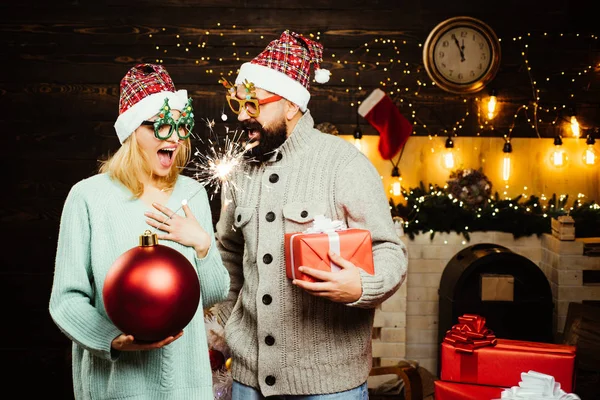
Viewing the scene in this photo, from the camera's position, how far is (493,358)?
2709 millimetres

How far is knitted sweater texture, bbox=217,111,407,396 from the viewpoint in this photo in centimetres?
212

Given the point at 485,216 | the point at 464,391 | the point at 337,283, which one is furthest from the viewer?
the point at 485,216

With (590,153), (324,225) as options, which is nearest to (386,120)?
(590,153)

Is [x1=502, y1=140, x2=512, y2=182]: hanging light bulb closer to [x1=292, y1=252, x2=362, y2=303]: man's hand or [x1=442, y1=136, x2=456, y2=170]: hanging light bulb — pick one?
[x1=442, y1=136, x2=456, y2=170]: hanging light bulb

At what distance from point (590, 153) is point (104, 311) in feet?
13.5

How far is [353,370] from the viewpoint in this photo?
216 centimetres

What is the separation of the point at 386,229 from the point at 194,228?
578mm

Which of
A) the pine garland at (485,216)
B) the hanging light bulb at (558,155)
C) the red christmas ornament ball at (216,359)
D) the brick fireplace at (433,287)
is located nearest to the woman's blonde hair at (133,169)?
the red christmas ornament ball at (216,359)

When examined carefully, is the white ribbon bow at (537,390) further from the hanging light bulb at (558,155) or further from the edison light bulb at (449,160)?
the hanging light bulb at (558,155)

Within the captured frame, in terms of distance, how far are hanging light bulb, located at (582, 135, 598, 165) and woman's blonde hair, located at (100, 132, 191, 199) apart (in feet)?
12.4

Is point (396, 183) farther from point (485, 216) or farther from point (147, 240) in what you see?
point (147, 240)

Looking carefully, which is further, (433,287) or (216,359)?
(433,287)

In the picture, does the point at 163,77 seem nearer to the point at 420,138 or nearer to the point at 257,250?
the point at 257,250

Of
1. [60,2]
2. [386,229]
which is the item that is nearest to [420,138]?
[60,2]
